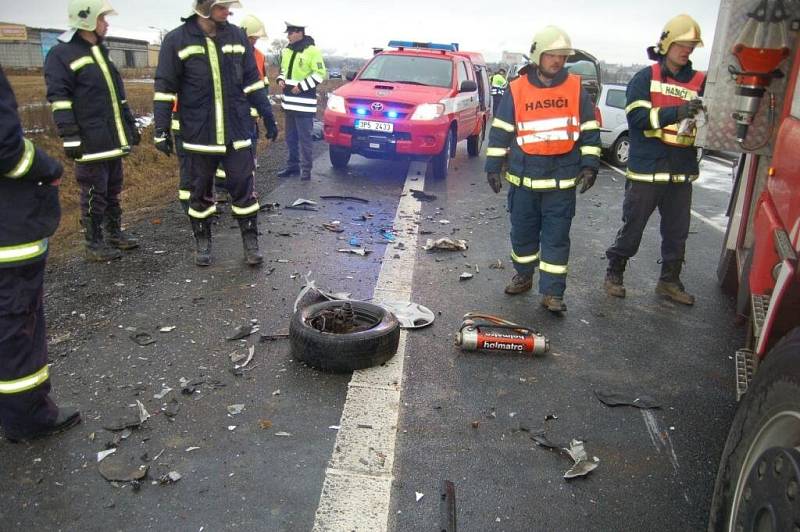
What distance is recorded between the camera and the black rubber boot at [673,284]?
4996 mm

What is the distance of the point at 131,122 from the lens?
567cm

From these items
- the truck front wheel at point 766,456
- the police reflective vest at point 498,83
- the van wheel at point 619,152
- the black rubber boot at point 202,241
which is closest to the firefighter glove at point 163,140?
the black rubber boot at point 202,241

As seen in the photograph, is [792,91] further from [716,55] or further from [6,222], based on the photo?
[6,222]

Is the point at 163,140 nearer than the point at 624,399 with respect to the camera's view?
No

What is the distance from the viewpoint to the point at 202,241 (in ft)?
17.7

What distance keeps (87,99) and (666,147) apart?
4.78m

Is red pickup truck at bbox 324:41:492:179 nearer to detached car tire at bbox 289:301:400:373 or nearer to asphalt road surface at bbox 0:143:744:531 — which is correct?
asphalt road surface at bbox 0:143:744:531

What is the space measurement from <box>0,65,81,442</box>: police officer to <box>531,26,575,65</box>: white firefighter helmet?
3.23m

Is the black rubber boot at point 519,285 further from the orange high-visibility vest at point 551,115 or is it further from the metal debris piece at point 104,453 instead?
the metal debris piece at point 104,453

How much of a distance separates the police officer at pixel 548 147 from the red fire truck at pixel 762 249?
0.97m

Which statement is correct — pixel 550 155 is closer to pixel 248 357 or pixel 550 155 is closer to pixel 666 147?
pixel 666 147

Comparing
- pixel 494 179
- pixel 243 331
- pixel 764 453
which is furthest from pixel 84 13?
pixel 764 453

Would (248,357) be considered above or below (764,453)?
below

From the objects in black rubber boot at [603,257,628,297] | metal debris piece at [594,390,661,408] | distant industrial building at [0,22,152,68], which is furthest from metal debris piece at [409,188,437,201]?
distant industrial building at [0,22,152,68]
